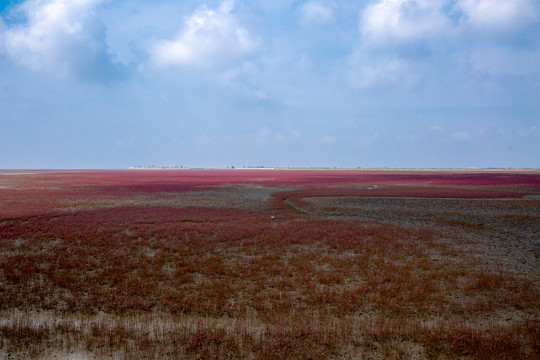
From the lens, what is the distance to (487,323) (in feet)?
27.7

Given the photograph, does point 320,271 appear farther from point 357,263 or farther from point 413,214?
point 413,214

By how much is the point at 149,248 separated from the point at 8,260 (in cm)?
602

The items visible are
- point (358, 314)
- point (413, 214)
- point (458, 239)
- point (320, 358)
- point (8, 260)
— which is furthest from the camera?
point (413, 214)

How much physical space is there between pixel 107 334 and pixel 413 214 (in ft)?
87.2

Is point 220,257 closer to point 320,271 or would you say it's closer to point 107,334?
point 320,271

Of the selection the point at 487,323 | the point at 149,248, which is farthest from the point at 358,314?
the point at 149,248

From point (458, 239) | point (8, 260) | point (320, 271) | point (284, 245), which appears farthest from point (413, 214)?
point (8, 260)

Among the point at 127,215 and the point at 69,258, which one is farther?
the point at 127,215

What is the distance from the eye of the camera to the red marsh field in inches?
288

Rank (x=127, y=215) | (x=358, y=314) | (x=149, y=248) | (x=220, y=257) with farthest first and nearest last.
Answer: (x=127, y=215)
(x=149, y=248)
(x=220, y=257)
(x=358, y=314)

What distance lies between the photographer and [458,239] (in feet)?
60.9

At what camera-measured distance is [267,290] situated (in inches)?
432

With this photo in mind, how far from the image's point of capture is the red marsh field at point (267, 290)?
7.30 metres

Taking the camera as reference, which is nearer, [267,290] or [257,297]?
[257,297]
